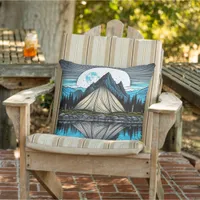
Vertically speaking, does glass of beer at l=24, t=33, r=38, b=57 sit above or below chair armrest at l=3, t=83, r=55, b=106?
above

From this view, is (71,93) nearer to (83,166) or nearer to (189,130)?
(83,166)

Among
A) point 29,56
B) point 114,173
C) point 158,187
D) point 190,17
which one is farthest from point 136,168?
point 190,17

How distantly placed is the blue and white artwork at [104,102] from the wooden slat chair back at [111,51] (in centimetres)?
10

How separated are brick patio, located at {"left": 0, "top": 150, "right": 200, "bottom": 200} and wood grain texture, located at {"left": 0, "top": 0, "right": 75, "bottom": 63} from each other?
2.20m

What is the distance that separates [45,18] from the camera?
6.46 metres

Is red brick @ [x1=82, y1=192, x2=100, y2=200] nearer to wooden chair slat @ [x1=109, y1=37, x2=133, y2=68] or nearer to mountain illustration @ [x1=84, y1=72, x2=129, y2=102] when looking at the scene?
mountain illustration @ [x1=84, y1=72, x2=129, y2=102]

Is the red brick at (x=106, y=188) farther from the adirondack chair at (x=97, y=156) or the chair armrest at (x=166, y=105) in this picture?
the chair armrest at (x=166, y=105)

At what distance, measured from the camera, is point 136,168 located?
130 inches

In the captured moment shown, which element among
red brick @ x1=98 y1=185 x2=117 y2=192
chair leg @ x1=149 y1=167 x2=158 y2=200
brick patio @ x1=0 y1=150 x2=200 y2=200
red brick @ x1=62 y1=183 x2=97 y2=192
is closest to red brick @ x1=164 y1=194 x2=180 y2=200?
brick patio @ x1=0 y1=150 x2=200 y2=200

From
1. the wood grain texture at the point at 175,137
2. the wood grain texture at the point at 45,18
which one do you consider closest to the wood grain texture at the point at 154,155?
the wood grain texture at the point at 175,137

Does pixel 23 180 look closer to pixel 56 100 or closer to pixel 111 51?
pixel 56 100

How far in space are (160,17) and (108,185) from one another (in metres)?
3.80

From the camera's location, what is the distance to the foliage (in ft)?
24.6

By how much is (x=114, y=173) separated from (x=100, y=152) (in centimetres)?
15
